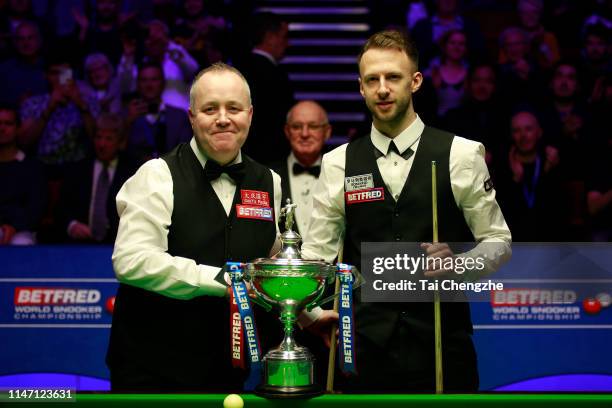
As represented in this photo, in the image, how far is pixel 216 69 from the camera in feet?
8.29

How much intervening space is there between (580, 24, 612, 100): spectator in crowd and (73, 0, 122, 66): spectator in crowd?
11.1ft

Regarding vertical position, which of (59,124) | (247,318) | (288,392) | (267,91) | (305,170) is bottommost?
(288,392)

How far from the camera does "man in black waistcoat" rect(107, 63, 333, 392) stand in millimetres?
2510

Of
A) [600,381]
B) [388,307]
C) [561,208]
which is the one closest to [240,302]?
[388,307]

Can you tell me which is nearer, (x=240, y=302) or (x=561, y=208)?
(x=240, y=302)

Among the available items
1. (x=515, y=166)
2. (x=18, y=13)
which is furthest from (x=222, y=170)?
(x=18, y=13)

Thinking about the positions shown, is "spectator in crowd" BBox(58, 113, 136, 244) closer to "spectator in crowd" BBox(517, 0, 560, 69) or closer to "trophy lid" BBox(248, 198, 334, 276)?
"trophy lid" BBox(248, 198, 334, 276)

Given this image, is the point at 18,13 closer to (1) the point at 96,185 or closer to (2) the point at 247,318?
(1) the point at 96,185

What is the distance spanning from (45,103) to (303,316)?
3.78 metres

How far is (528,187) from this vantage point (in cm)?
467

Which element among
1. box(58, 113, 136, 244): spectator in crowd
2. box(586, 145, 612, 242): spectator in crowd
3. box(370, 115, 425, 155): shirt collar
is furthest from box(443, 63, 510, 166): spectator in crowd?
box(370, 115, 425, 155): shirt collar

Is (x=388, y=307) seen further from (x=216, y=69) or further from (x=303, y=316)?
(x=216, y=69)

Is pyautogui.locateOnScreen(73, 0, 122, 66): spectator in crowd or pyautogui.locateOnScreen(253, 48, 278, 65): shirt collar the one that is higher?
pyautogui.locateOnScreen(73, 0, 122, 66): spectator in crowd

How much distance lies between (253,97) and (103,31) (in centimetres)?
173
